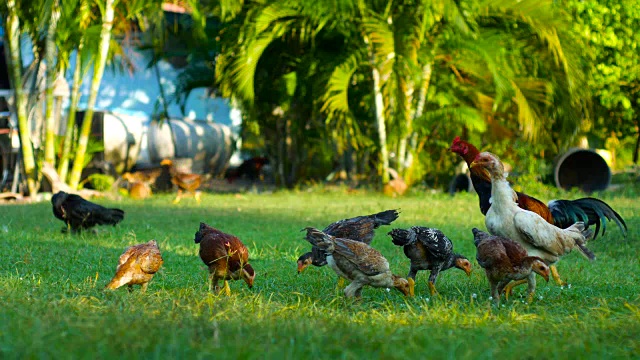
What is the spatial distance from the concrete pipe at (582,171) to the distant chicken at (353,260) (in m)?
12.5

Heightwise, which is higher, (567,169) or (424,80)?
(424,80)

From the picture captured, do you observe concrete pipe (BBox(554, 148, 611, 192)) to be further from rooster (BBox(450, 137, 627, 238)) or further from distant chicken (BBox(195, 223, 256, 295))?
distant chicken (BBox(195, 223, 256, 295))

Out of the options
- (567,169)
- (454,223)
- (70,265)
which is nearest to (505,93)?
(567,169)

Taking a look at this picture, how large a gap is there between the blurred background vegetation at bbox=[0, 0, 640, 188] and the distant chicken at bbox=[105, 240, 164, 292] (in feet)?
27.8

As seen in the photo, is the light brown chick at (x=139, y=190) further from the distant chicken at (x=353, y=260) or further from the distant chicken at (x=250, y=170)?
the distant chicken at (x=353, y=260)

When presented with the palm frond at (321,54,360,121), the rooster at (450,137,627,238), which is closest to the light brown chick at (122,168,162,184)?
the palm frond at (321,54,360,121)

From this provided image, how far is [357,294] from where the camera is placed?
5.38 metres

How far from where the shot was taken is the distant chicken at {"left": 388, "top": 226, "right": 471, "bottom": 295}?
18.1 ft

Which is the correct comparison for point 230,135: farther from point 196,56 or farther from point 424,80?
point 424,80

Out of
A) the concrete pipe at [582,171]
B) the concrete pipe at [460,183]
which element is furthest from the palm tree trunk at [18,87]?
the concrete pipe at [582,171]

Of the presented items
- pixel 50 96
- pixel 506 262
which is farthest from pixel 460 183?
pixel 506 262

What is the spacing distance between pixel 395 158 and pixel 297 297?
11.3 metres

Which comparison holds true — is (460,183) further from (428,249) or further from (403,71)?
(428,249)

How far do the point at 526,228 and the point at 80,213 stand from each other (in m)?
4.80
